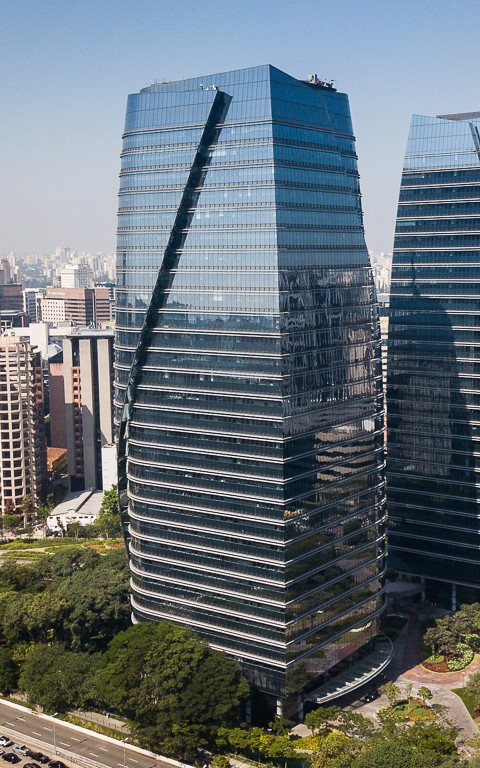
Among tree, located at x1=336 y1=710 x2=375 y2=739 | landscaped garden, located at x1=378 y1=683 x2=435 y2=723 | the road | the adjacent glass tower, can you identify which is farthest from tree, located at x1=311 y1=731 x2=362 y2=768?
the road

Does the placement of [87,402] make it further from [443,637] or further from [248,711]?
[248,711]

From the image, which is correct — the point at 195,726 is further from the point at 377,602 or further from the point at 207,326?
the point at 207,326

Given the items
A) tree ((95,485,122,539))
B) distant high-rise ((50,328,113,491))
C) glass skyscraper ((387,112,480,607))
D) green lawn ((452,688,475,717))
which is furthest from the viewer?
distant high-rise ((50,328,113,491))

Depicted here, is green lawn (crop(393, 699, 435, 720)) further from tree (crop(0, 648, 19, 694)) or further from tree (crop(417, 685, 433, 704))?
tree (crop(0, 648, 19, 694))

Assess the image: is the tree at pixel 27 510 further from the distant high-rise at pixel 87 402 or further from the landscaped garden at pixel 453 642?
the landscaped garden at pixel 453 642

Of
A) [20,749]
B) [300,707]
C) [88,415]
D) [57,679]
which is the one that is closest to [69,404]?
[88,415]

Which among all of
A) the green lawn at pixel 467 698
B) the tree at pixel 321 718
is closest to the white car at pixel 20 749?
the tree at pixel 321 718
